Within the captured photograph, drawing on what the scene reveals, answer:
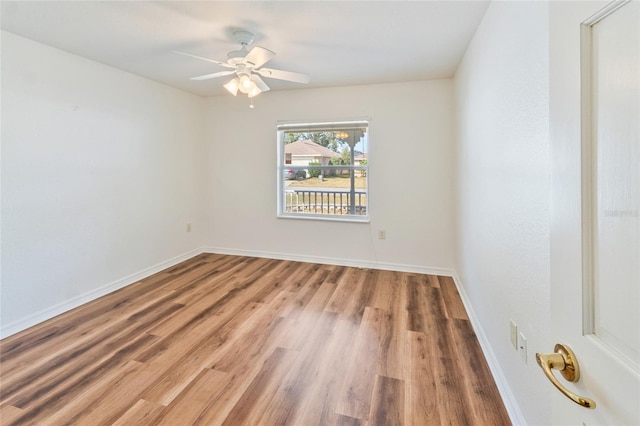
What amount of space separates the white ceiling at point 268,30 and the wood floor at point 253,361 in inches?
90.8

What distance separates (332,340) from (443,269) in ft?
6.52

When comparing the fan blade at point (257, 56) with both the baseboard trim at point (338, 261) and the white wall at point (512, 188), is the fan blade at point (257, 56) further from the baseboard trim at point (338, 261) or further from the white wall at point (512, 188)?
the baseboard trim at point (338, 261)

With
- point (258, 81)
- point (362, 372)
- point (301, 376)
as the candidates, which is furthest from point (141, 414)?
point (258, 81)

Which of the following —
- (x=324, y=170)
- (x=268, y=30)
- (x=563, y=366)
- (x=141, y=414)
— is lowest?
(x=141, y=414)

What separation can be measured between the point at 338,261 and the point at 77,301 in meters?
2.80

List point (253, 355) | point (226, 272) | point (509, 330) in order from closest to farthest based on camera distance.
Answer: point (509, 330)
point (253, 355)
point (226, 272)

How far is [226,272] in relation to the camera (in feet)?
12.1

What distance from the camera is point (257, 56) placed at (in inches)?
86.8

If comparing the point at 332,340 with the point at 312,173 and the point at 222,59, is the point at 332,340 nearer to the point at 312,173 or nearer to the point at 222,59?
the point at 312,173

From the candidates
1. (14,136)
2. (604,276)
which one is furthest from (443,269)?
(14,136)

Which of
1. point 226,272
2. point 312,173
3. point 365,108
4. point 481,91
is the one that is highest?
point 365,108

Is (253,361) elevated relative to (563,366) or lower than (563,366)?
lower

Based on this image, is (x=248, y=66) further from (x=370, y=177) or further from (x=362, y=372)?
(x=362, y=372)

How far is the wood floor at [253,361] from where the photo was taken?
1.55m
